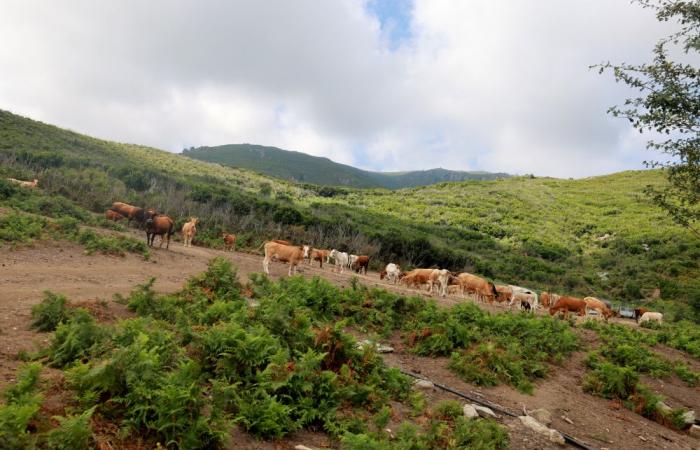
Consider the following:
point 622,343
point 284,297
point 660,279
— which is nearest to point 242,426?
point 284,297

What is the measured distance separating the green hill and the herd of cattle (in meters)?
3.32

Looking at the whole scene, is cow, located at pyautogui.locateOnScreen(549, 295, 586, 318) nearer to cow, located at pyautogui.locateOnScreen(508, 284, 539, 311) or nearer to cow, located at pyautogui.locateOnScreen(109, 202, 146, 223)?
cow, located at pyautogui.locateOnScreen(508, 284, 539, 311)

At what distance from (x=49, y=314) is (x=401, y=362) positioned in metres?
6.01

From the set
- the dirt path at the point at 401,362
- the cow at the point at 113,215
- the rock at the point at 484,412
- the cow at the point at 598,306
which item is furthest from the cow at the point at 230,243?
the rock at the point at 484,412

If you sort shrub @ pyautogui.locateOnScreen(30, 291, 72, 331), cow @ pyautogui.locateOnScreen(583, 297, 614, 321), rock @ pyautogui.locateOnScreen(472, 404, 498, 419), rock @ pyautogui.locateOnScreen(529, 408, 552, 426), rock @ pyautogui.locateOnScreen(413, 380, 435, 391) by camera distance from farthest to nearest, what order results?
cow @ pyautogui.locateOnScreen(583, 297, 614, 321)
rock @ pyautogui.locateOnScreen(413, 380, 435, 391)
rock @ pyautogui.locateOnScreen(529, 408, 552, 426)
rock @ pyautogui.locateOnScreen(472, 404, 498, 419)
shrub @ pyautogui.locateOnScreen(30, 291, 72, 331)

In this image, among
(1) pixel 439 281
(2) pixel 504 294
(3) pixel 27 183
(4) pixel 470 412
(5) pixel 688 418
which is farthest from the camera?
(3) pixel 27 183

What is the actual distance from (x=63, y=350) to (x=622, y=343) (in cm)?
1249

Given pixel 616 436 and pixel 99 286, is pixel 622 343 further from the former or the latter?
pixel 99 286

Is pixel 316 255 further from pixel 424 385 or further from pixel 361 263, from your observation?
pixel 424 385

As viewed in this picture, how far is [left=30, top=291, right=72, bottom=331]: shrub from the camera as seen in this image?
6.77 meters

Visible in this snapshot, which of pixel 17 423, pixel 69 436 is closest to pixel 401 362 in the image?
pixel 69 436

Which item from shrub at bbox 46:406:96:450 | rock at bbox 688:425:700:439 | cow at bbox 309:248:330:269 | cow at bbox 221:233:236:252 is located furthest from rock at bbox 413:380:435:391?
cow at bbox 221:233:236:252

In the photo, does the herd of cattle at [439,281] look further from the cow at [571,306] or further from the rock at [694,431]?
the rock at [694,431]

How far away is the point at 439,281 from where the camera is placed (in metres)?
21.6
